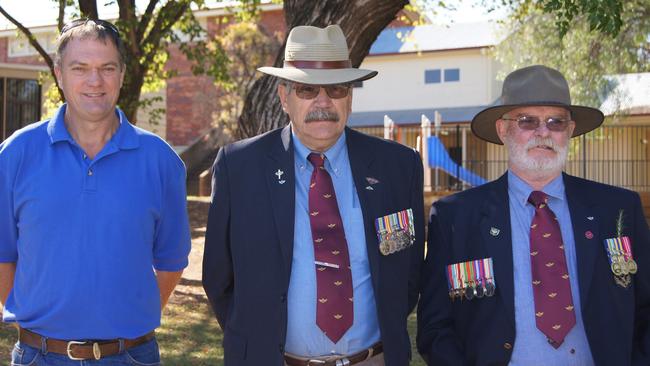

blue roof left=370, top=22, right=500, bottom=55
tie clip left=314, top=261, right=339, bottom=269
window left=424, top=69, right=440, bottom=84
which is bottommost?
tie clip left=314, top=261, right=339, bottom=269

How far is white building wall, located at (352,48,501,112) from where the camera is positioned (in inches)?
1206

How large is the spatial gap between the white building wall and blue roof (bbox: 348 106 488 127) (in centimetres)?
32

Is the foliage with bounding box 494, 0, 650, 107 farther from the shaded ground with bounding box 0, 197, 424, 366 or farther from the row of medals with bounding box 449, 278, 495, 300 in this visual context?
the row of medals with bounding box 449, 278, 495, 300

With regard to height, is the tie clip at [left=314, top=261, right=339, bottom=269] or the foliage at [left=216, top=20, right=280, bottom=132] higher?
the foliage at [left=216, top=20, right=280, bottom=132]

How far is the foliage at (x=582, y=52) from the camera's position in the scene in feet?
60.6

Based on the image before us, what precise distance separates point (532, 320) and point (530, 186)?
2.08 ft

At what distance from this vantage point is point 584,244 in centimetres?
353

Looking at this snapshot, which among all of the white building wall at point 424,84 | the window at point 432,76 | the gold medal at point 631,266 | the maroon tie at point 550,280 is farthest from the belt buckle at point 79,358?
the window at point 432,76

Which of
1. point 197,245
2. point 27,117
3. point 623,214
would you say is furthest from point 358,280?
point 27,117

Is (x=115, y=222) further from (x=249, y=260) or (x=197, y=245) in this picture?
(x=197, y=245)

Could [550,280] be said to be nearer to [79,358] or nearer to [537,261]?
[537,261]

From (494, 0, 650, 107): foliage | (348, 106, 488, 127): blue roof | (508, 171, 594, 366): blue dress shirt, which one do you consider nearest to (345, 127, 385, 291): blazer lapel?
(508, 171, 594, 366): blue dress shirt

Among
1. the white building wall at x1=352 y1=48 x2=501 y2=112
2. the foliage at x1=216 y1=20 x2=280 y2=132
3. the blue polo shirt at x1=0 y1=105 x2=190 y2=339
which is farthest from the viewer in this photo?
the white building wall at x1=352 y1=48 x2=501 y2=112

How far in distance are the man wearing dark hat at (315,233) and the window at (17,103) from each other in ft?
74.8
